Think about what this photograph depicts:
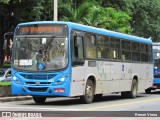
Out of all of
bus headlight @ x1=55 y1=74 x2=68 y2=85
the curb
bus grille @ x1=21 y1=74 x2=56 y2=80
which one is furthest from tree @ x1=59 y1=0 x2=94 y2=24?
bus headlight @ x1=55 y1=74 x2=68 y2=85

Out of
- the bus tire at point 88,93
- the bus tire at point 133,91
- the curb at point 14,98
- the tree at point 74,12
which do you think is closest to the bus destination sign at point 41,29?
the bus tire at point 88,93

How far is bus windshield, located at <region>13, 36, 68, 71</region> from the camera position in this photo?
16250 mm

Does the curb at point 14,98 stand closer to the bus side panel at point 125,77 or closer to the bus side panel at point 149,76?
the bus side panel at point 125,77

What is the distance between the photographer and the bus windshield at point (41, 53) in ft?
53.3

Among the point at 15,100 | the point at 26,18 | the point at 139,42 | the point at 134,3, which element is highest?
the point at 134,3

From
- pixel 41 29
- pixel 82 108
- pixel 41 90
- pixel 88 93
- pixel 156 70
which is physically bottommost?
pixel 82 108

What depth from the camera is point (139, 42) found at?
2359 centimetres

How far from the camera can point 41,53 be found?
16.4m

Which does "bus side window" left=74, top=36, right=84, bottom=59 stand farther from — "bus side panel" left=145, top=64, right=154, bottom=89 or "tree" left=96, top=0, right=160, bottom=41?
"tree" left=96, top=0, right=160, bottom=41

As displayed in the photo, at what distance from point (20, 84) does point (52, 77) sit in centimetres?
132

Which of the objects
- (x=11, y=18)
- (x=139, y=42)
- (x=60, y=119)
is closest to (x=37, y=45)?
(x=60, y=119)

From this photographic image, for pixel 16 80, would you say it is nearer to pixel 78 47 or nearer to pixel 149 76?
pixel 78 47

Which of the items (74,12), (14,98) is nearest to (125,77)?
(14,98)

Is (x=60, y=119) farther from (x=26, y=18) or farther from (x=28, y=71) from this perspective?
(x=26, y=18)
